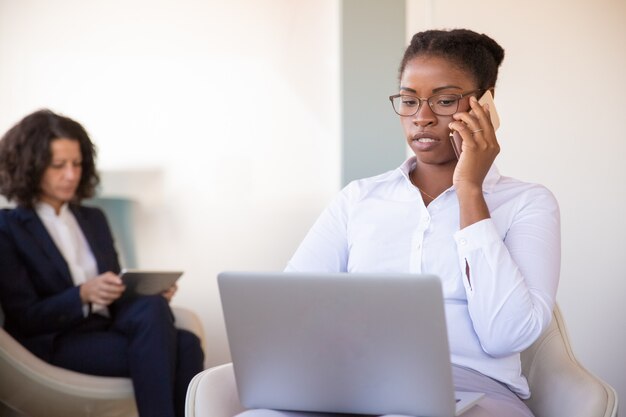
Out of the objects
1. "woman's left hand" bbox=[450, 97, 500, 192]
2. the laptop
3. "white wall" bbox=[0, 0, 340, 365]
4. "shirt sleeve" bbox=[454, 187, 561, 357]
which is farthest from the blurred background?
the laptop

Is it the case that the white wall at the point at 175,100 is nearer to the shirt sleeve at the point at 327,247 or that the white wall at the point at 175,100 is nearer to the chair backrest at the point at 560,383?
the shirt sleeve at the point at 327,247

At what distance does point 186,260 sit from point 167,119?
702 millimetres

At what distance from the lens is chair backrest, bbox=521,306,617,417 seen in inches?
74.3

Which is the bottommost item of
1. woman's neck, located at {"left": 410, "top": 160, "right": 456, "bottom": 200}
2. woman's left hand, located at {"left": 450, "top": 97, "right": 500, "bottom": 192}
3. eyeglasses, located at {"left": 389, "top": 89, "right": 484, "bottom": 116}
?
woman's neck, located at {"left": 410, "top": 160, "right": 456, "bottom": 200}

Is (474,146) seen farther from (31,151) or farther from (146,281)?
(31,151)

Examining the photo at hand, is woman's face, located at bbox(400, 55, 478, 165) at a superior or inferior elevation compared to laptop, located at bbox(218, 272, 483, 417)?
superior

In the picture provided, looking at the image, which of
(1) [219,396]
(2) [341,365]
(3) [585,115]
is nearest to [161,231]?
(3) [585,115]

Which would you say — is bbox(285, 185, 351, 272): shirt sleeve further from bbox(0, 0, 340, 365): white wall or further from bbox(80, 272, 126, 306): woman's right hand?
bbox(0, 0, 340, 365): white wall

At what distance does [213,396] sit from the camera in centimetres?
189

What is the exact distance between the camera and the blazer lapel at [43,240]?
11.1 ft

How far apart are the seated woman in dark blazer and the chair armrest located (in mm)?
1245

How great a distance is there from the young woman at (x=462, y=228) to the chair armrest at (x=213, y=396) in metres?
0.20

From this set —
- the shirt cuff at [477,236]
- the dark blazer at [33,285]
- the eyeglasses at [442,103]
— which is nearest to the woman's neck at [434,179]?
the eyeglasses at [442,103]

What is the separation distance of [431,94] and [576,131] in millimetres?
1981
